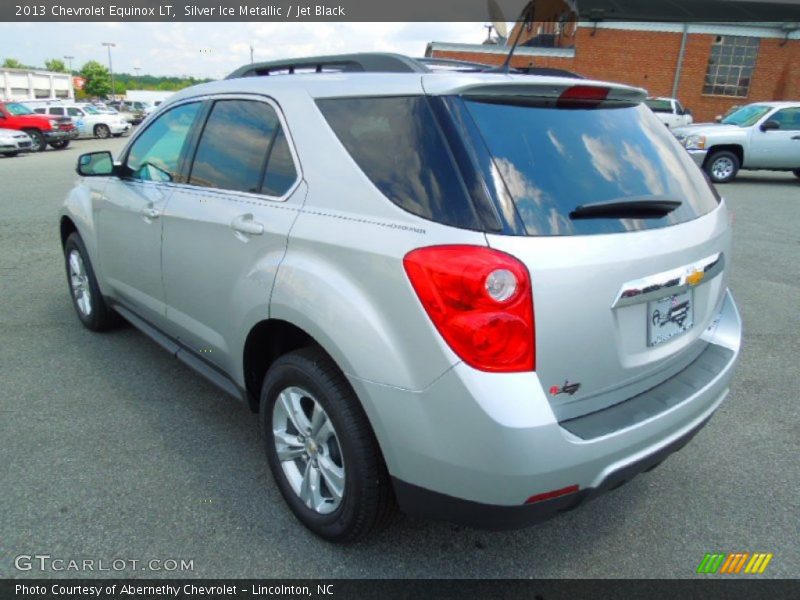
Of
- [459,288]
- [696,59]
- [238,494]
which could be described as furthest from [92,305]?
[696,59]

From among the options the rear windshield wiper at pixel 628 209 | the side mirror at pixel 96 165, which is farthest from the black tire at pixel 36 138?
the rear windshield wiper at pixel 628 209

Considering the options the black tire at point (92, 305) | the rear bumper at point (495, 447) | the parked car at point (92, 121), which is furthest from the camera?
the parked car at point (92, 121)

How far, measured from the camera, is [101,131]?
30500mm

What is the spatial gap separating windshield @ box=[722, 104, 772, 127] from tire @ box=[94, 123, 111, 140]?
28.8 meters

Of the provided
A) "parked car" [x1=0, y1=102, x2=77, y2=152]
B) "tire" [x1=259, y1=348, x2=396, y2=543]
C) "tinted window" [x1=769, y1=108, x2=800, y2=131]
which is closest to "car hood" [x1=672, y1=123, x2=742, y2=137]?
"tinted window" [x1=769, y1=108, x2=800, y2=131]

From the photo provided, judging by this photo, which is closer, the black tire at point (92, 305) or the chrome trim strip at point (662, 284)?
the chrome trim strip at point (662, 284)

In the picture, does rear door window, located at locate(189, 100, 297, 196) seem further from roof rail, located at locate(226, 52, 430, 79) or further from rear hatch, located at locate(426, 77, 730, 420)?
rear hatch, located at locate(426, 77, 730, 420)

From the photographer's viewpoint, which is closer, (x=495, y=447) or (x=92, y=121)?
(x=495, y=447)

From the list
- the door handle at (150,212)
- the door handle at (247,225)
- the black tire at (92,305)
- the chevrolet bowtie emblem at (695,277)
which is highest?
the door handle at (247,225)

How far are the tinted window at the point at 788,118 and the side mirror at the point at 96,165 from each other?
1517 cm

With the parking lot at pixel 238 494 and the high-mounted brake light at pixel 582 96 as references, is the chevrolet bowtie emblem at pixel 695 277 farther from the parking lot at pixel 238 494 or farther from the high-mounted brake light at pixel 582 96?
the parking lot at pixel 238 494

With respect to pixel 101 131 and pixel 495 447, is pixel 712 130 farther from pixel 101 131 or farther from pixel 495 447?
pixel 101 131

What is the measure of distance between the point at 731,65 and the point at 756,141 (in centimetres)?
1579

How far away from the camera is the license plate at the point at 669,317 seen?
6.68ft
